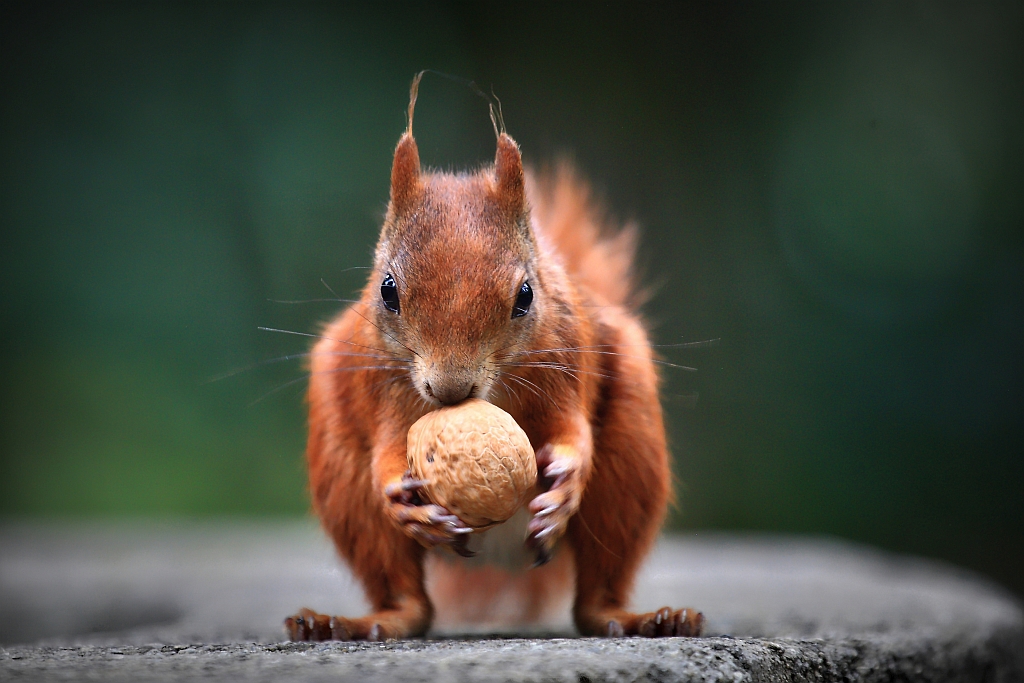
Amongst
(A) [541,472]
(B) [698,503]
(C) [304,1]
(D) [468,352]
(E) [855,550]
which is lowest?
(A) [541,472]

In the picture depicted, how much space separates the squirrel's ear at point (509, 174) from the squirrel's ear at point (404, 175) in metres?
0.12

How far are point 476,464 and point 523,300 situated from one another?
27 centimetres

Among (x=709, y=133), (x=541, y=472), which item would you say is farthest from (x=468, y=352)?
(x=709, y=133)

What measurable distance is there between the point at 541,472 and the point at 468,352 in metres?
0.19

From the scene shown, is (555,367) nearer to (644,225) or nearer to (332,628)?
(332,628)

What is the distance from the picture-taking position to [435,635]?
4.71 ft

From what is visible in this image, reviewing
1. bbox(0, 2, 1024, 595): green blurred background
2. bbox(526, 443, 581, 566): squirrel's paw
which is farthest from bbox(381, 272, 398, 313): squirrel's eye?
bbox(0, 2, 1024, 595): green blurred background

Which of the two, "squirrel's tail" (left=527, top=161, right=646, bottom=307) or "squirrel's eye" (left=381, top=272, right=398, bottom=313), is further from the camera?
"squirrel's tail" (left=527, top=161, right=646, bottom=307)

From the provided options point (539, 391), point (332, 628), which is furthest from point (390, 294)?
point (332, 628)

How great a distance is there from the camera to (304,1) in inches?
143

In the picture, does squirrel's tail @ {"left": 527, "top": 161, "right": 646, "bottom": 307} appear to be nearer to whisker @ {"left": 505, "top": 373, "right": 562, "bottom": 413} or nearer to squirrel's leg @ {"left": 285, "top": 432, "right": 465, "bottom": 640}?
Result: whisker @ {"left": 505, "top": 373, "right": 562, "bottom": 413}

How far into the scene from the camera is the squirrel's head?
1190 mm

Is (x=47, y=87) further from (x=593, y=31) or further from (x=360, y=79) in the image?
(x=593, y=31)

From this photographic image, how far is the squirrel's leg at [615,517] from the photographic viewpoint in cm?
143
